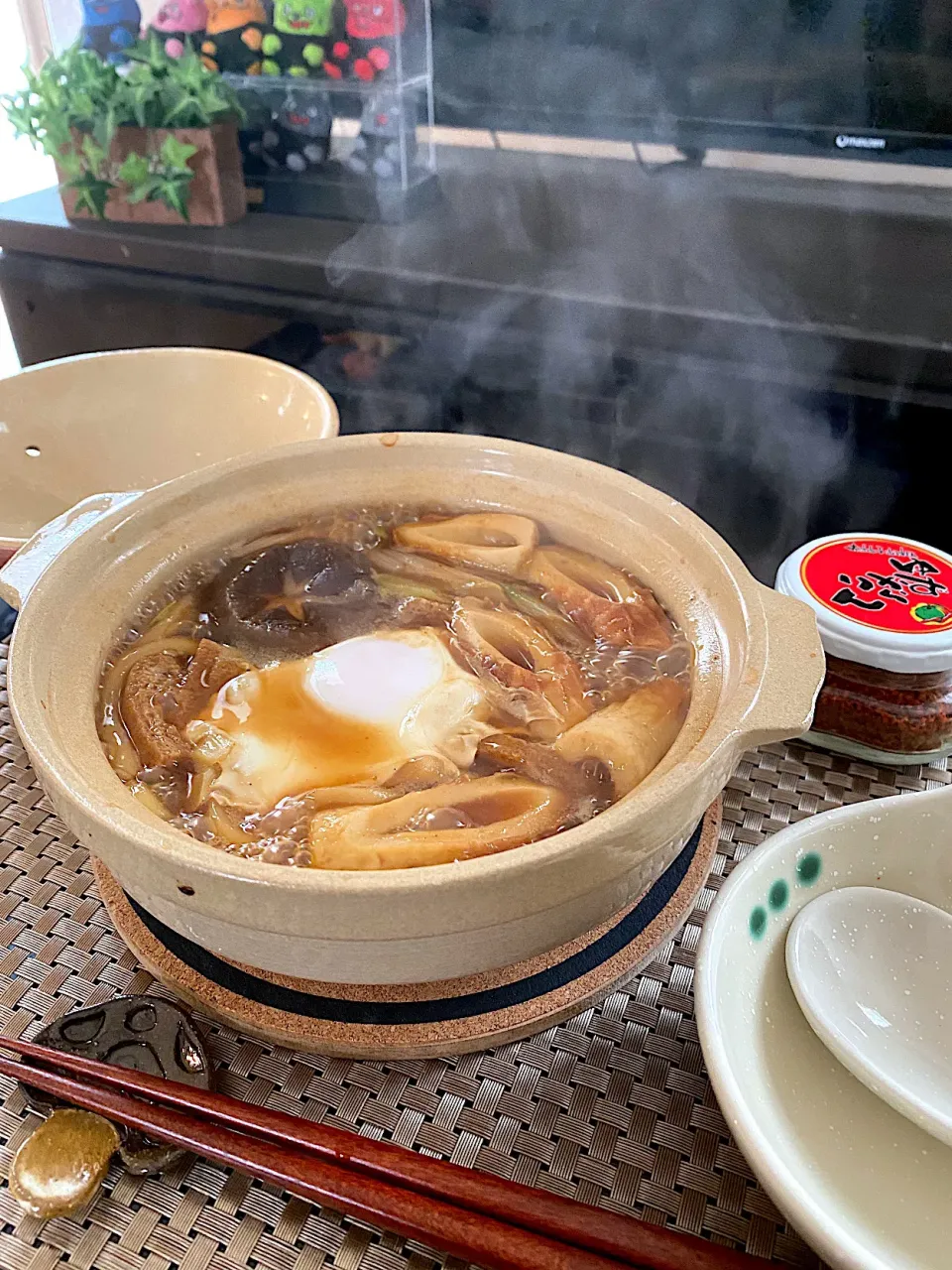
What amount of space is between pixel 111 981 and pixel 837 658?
922 millimetres

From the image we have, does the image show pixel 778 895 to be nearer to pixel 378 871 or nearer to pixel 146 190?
pixel 378 871

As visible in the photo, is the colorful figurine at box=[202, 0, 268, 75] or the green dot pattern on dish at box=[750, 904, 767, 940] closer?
the green dot pattern on dish at box=[750, 904, 767, 940]

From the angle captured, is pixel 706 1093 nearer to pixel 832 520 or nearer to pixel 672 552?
pixel 672 552

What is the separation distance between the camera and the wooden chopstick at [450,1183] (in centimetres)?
74

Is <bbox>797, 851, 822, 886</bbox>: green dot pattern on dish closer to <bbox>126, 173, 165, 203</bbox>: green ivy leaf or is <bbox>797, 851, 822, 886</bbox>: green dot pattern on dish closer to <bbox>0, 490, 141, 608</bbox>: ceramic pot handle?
<bbox>0, 490, 141, 608</bbox>: ceramic pot handle

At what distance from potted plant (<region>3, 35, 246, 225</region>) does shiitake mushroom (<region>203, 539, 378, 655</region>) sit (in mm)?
1680

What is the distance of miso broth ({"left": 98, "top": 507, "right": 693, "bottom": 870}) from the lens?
3.18 feet

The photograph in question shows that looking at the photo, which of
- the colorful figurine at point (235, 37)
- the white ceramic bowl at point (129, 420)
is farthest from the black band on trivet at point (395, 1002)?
the colorful figurine at point (235, 37)

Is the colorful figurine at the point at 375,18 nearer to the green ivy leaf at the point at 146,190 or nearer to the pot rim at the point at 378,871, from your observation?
the green ivy leaf at the point at 146,190

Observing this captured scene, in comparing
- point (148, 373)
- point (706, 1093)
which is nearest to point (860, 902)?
point (706, 1093)

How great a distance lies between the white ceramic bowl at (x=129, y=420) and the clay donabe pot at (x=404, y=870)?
1.43 ft

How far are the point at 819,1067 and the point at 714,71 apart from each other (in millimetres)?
2341

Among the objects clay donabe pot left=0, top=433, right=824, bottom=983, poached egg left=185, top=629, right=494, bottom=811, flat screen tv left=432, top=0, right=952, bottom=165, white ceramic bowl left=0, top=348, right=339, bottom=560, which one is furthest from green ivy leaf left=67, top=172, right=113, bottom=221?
poached egg left=185, top=629, right=494, bottom=811

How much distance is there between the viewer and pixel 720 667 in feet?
3.28
